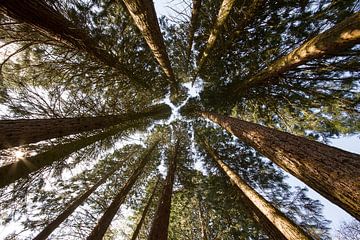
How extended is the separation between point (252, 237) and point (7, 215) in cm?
698

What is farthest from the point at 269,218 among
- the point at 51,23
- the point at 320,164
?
the point at 51,23

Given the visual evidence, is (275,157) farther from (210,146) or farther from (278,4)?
(210,146)

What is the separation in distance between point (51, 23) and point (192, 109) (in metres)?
7.21

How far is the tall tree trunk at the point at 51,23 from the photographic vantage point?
4090 millimetres

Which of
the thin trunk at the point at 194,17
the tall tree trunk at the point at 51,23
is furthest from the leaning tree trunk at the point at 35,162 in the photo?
the thin trunk at the point at 194,17

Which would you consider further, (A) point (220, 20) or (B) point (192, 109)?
(B) point (192, 109)

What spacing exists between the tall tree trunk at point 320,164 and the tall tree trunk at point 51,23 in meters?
4.33

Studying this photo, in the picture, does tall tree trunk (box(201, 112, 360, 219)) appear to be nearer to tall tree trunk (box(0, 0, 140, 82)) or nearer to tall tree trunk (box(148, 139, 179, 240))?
tall tree trunk (box(148, 139, 179, 240))

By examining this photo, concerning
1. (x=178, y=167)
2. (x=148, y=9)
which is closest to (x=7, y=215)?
(x=178, y=167)

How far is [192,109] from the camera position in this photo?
36.4ft

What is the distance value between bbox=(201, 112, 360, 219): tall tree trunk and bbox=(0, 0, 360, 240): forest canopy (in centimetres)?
2

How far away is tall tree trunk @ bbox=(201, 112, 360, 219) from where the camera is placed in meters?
2.42

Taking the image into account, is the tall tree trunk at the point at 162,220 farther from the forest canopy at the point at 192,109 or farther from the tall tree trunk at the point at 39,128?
the tall tree trunk at the point at 39,128

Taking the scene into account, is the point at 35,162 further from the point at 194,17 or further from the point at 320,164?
the point at 320,164
